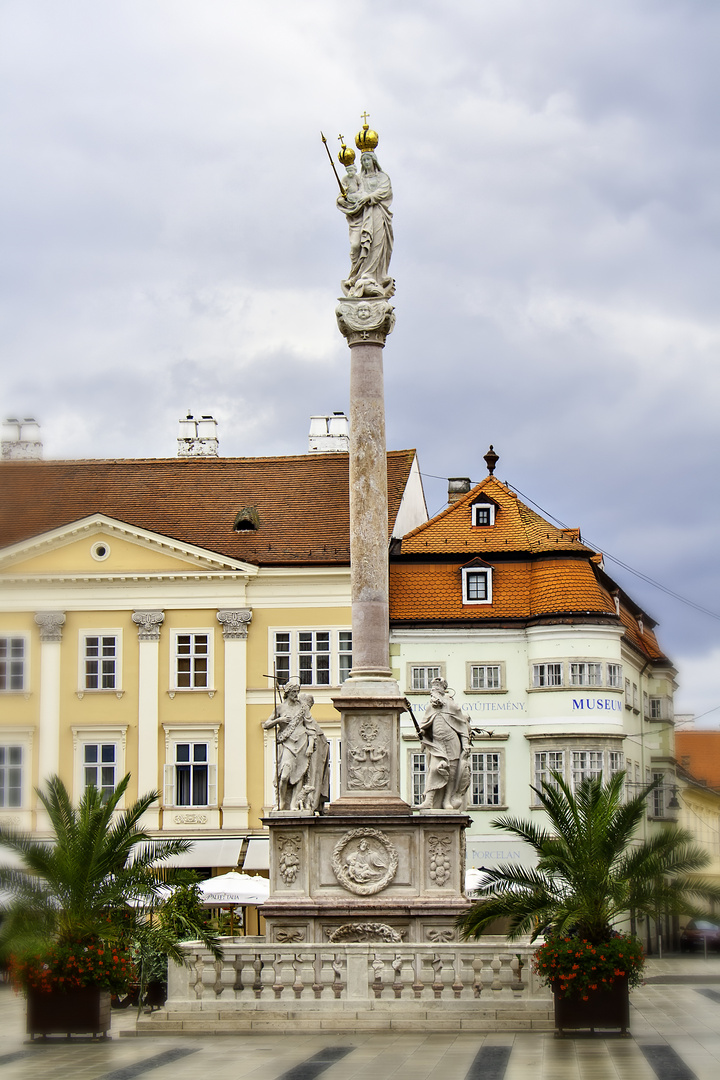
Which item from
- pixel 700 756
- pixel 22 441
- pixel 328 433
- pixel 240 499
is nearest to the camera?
pixel 22 441

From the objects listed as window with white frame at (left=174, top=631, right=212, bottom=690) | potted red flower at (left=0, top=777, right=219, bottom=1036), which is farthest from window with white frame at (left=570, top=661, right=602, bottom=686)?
potted red flower at (left=0, top=777, right=219, bottom=1036)

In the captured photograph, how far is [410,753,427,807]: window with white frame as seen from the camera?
43.4 m

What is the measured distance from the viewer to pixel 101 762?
146 ft

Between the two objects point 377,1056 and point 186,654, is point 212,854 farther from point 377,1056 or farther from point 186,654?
point 377,1056

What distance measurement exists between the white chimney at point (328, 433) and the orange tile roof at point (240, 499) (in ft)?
11.1

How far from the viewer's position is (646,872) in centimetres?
1922

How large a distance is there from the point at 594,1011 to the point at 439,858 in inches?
185

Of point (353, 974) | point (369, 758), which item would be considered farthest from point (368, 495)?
point (353, 974)

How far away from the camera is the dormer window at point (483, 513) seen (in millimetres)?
47250

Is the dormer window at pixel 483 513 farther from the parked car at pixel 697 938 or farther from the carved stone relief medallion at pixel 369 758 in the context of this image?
the carved stone relief medallion at pixel 369 758

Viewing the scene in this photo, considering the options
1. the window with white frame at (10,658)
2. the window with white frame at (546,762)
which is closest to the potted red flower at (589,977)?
the window with white frame at (10,658)

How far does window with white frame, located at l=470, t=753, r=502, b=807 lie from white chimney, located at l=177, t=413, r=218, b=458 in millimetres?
17018

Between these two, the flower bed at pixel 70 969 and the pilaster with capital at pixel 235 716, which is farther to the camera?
the pilaster with capital at pixel 235 716

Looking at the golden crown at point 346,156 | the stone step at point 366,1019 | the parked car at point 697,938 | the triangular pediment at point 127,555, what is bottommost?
the parked car at point 697,938
